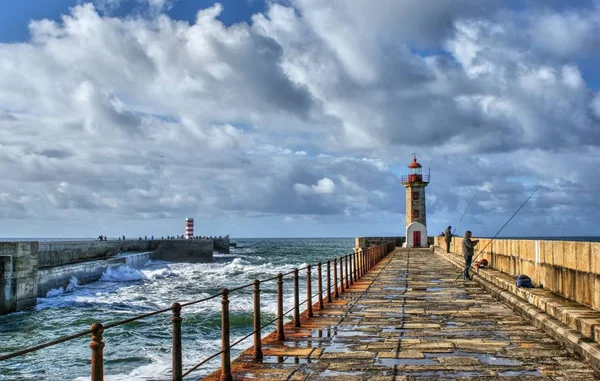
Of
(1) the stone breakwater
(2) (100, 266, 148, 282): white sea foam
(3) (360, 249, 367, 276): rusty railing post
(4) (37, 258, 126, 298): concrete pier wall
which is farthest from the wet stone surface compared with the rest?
(2) (100, 266, 148, 282): white sea foam

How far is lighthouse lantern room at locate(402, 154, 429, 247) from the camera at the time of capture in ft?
168

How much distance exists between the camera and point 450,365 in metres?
6.55

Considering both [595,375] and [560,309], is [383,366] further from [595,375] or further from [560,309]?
[560,309]

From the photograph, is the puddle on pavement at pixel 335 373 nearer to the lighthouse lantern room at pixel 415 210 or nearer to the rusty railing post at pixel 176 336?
the rusty railing post at pixel 176 336

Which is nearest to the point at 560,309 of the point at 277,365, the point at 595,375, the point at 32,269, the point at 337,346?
the point at 595,375

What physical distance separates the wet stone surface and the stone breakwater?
1375 centimetres

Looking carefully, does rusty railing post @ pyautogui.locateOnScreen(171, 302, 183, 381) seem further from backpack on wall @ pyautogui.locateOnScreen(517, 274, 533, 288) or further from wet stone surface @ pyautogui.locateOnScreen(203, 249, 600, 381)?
backpack on wall @ pyautogui.locateOnScreen(517, 274, 533, 288)

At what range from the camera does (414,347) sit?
25.1ft

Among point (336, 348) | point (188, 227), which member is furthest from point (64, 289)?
point (188, 227)

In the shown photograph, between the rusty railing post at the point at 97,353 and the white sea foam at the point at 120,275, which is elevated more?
the rusty railing post at the point at 97,353

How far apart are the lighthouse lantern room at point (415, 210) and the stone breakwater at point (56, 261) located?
19326 millimetres

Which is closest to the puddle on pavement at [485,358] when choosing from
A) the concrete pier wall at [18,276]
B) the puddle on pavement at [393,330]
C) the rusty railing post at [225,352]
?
the puddle on pavement at [393,330]

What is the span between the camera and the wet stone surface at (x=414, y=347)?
20.4 feet

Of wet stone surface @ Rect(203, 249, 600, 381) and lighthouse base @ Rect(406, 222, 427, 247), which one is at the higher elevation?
lighthouse base @ Rect(406, 222, 427, 247)
